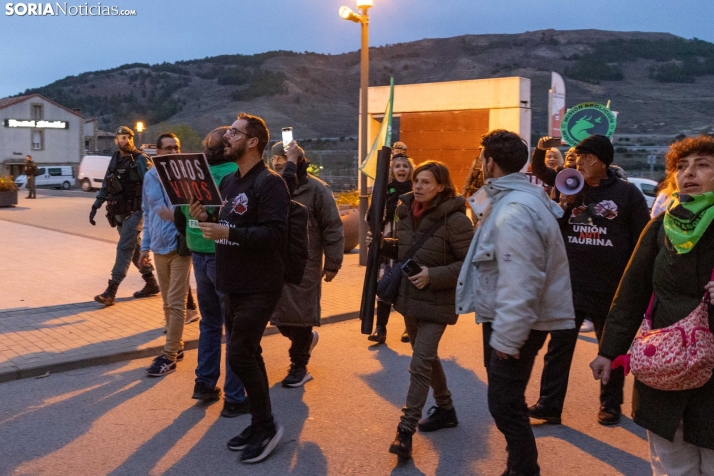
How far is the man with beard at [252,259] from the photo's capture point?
4117mm

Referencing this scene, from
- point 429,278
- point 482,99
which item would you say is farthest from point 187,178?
point 482,99

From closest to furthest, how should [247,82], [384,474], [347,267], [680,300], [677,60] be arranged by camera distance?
[680,300], [384,474], [347,267], [677,60], [247,82]

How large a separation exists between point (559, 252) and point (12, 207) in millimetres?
25697

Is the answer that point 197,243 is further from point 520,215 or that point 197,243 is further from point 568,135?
point 568,135

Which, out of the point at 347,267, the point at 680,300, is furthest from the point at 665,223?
the point at 347,267

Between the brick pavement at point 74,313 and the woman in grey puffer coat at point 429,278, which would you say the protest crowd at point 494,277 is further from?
the brick pavement at point 74,313

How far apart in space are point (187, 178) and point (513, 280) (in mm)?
1960

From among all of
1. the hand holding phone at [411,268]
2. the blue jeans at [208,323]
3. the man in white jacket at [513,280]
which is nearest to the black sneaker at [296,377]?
the blue jeans at [208,323]

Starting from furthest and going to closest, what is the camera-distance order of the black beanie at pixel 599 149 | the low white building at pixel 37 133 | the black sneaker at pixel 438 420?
the low white building at pixel 37 133
the black beanie at pixel 599 149
the black sneaker at pixel 438 420

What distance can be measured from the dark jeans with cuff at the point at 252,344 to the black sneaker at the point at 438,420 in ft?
3.55

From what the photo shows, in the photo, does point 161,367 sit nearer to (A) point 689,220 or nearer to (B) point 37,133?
(A) point 689,220

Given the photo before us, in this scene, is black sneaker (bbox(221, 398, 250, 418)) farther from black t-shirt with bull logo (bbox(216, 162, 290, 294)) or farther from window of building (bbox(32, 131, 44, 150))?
window of building (bbox(32, 131, 44, 150))

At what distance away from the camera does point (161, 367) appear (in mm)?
5980

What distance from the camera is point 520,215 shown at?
333 cm
